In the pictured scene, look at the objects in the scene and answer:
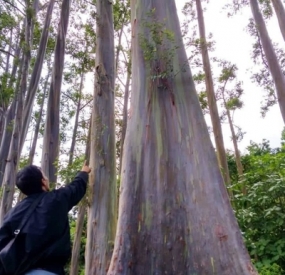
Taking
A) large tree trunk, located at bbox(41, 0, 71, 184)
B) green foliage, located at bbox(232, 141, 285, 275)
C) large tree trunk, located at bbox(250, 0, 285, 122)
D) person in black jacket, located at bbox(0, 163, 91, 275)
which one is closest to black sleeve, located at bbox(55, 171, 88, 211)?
person in black jacket, located at bbox(0, 163, 91, 275)

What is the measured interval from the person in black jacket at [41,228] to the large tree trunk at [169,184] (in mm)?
634

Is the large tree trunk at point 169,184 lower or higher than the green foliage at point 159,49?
lower

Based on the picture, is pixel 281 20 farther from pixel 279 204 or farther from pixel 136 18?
pixel 136 18

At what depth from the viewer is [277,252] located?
205 inches

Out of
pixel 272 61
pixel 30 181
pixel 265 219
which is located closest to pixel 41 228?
pixel 30 181

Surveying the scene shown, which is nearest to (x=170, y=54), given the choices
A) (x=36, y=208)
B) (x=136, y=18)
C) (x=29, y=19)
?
(x=136, y=18)

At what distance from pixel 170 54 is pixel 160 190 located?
1431 mm

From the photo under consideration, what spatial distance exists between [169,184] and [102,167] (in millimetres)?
1224

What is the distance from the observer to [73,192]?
8.98 feet

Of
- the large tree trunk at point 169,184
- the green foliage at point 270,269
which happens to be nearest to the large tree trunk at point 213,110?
the green foliage at point 270,269

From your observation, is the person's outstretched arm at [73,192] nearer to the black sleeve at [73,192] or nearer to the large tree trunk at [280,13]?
the black sleeve at [73,192]

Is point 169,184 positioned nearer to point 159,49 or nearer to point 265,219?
point 159,49

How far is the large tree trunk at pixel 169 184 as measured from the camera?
2771mm

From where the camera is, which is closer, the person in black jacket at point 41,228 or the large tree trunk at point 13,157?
the person in black jacket at point 41,228
